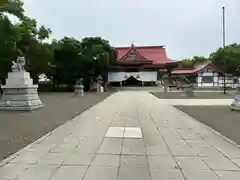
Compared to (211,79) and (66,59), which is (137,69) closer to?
(211,79)

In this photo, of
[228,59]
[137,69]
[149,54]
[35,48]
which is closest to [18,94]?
[35,48]

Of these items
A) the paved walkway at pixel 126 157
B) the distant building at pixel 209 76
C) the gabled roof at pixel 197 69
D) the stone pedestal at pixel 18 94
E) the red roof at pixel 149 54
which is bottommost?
the paved walkway at pixel 126 157

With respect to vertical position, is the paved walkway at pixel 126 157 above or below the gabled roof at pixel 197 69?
below

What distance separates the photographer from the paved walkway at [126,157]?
482cm

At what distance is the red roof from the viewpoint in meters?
52.2

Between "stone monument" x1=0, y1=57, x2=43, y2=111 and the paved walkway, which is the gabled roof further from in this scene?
the paved walkway

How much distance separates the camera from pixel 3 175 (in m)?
4.70

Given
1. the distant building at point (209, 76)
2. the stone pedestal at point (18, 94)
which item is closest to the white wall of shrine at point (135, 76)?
the distant building at point (209, 76)

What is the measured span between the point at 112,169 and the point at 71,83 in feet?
116

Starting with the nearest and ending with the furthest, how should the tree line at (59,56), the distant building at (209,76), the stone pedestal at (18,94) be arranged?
the stone pedestal at (18,94) < the tree line at (59,56) < the distant building at (209,76)

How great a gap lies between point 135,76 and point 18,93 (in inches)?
1506

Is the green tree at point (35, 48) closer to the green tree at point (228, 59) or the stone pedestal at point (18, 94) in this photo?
the stone pedestal at point (18, 94)

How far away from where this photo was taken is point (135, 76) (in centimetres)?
5209

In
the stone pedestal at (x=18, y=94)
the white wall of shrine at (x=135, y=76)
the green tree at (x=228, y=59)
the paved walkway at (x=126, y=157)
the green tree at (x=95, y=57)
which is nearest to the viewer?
the paved walkway at (x=126, y=157)
